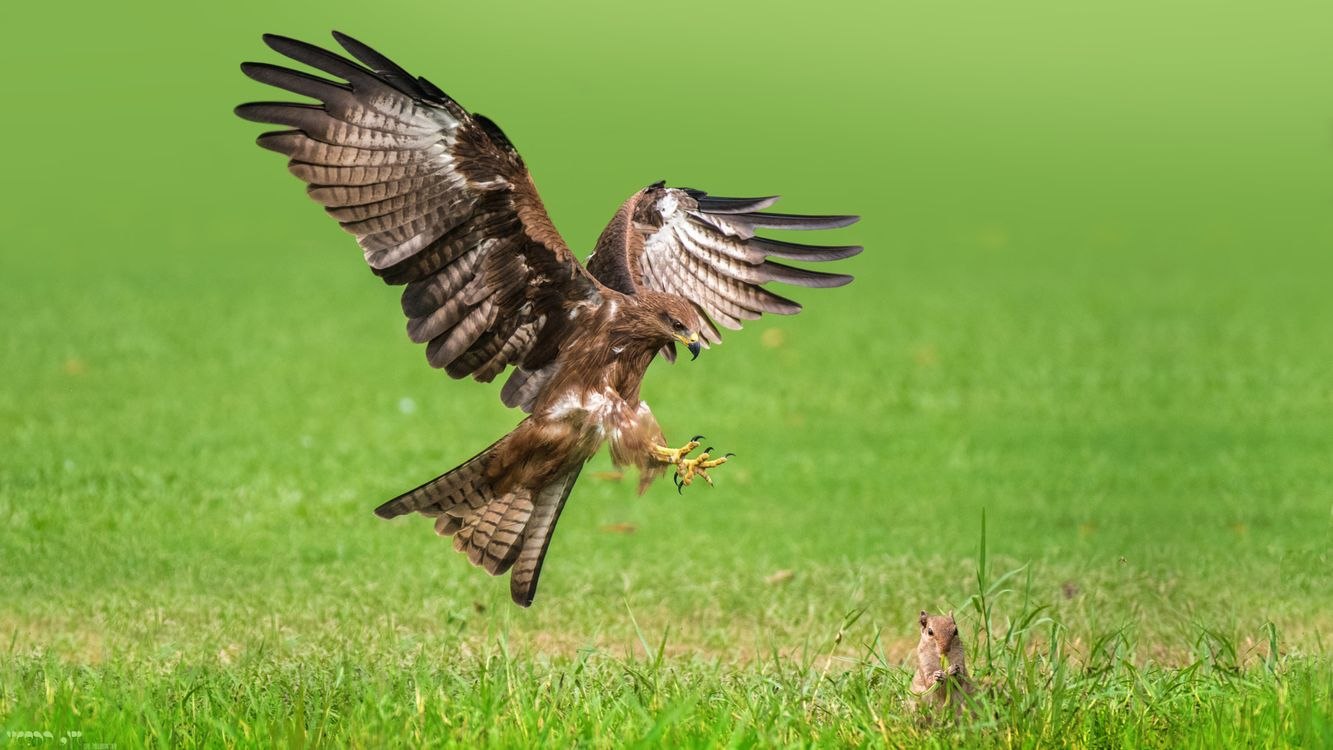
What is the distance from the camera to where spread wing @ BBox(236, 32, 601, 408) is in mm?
4988

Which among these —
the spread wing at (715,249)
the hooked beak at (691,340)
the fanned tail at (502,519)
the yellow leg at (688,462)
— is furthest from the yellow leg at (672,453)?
the spread wing at (715,249)

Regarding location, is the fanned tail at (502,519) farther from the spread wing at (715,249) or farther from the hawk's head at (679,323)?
the spread wing at (715,249)

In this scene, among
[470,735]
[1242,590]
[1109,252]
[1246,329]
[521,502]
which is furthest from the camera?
[1109,252]

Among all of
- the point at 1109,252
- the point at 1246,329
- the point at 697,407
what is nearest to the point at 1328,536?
the point at 697,407

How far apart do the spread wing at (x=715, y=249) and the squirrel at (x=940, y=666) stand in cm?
151

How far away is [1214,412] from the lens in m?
11.1

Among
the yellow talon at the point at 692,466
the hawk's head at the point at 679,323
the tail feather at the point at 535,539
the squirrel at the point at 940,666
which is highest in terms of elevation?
the hawk's head at the point at 679,323

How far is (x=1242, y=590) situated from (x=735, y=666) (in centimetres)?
254

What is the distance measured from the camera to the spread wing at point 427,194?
4988 millimetres

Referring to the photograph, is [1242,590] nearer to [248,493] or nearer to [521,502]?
[521,502]

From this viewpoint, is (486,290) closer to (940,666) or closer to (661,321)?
(661,321)

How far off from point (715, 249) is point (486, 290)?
4.09 feet

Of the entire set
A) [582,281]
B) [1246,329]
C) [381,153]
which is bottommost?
[582,281]

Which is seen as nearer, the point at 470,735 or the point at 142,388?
the point at 470,735
